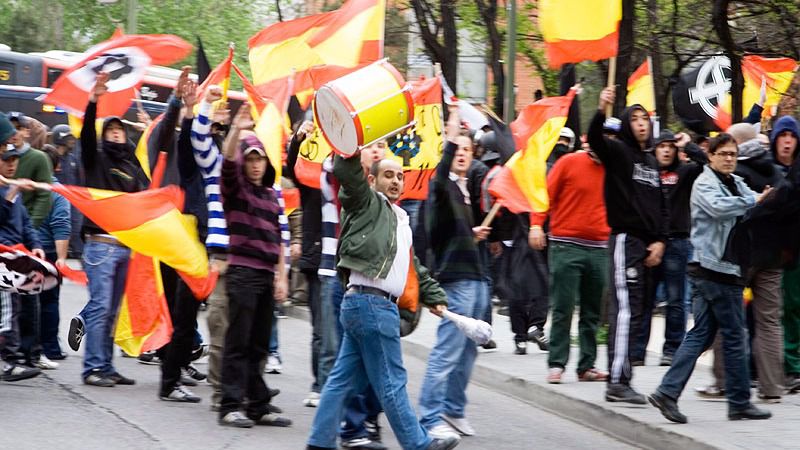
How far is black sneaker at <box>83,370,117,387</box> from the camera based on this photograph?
9727 millimetres

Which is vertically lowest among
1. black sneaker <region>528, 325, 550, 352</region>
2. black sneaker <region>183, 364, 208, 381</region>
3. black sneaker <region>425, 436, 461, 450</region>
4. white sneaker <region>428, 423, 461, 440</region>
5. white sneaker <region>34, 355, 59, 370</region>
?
black sneaker <region>528, 325, 550, 352</region>

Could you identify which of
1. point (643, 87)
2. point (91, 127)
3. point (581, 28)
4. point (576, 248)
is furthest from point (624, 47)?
point (91, 127)

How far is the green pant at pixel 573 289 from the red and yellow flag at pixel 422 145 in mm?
1508

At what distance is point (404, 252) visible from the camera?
7.34 m

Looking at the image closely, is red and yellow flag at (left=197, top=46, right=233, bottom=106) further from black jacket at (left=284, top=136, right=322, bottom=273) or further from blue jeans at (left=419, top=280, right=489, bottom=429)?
blue jeans at (left=419, top=280, right=489, bottom=429)

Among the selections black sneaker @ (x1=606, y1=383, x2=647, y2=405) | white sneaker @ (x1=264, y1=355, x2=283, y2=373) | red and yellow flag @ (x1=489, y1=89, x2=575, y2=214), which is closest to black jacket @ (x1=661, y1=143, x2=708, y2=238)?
red and yellow flag @ (x1=489, y1=89, x2=575, y2=214)

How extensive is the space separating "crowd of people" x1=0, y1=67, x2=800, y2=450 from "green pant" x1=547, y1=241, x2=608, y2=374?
14 mm

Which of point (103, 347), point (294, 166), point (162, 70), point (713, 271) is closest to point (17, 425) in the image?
point (103, 347)

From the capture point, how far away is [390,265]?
7184mm

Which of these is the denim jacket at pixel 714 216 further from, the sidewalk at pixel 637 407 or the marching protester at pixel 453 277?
the marching protester at pixel 453 277

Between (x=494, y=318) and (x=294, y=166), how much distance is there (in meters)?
5.66

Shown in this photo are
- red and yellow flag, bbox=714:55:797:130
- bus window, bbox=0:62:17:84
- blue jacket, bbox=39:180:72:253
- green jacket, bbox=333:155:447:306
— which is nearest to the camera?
green jacket, bbox=333:155:447:306

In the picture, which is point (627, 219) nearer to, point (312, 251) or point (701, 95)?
point (312, 251)

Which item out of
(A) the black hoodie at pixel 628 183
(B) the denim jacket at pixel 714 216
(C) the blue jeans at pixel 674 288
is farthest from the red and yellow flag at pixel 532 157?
(B) the denim jacket at pixel 714 216
